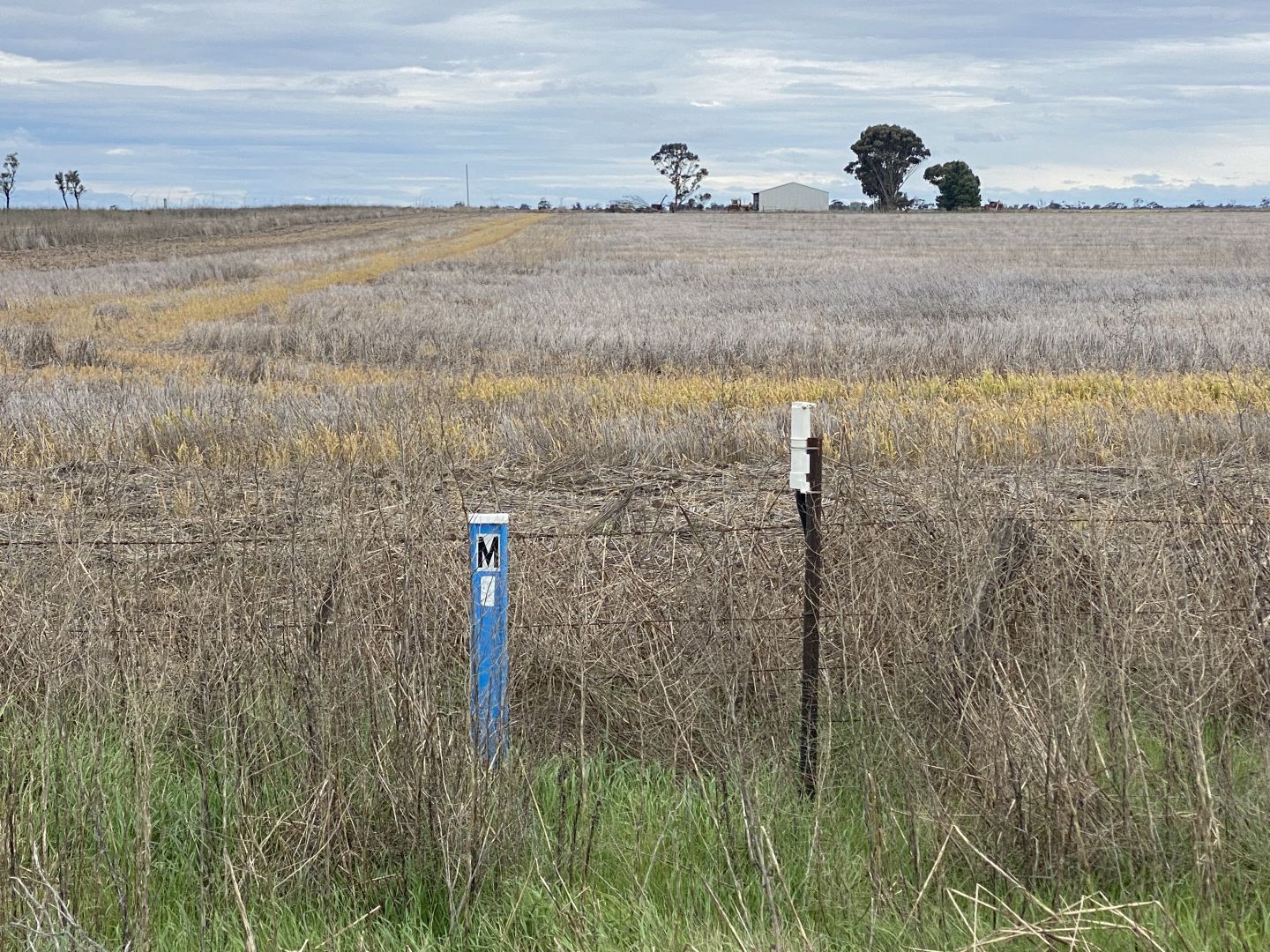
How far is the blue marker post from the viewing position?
420 cm

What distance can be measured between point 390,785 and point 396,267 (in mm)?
34366

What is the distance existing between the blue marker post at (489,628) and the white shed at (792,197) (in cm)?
13720

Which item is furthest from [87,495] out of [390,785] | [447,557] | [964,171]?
[964,171]

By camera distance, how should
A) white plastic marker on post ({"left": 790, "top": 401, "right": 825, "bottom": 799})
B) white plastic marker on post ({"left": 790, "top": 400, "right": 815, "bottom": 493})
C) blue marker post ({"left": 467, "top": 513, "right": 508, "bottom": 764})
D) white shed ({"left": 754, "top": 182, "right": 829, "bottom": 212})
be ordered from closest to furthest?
blue marker post ({"left": 467, "top": 513, "right": 508, "bottom": 764}) < white plastic marker on post ({"left": 790, "top": 400, "right": 815, "bottom": 493}) < white plastic marker on post ({"left": 790, "top": 401, "right": 825, "bottom": 799}) < white shed ({"left": 754, "top": 182, "right": 829, "bottom": 212})

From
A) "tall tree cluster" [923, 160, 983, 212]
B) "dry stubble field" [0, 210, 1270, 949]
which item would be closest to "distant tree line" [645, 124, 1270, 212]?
"tall tree cluster" [923, 160, 983, 212]

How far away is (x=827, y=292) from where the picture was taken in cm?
2652

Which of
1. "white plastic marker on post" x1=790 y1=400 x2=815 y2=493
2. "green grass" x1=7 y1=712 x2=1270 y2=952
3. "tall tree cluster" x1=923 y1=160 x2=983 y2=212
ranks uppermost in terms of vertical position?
"tall tree cluster" x1=923 y1=160 x2=983 y2=212

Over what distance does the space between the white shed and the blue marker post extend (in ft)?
450

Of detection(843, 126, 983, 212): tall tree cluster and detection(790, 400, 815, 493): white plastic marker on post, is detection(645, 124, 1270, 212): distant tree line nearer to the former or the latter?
detection(843, 126, 983, 212): tall tree cluster

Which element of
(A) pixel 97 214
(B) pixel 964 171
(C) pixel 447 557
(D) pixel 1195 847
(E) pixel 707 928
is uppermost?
(B) pixel 964 171

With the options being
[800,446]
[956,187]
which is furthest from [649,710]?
[956,187]

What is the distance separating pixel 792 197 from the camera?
13888cm

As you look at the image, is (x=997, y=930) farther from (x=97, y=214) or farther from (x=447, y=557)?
(x=97, y=214)

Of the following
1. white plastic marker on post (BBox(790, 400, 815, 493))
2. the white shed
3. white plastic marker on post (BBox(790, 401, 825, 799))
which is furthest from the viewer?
the white shed
